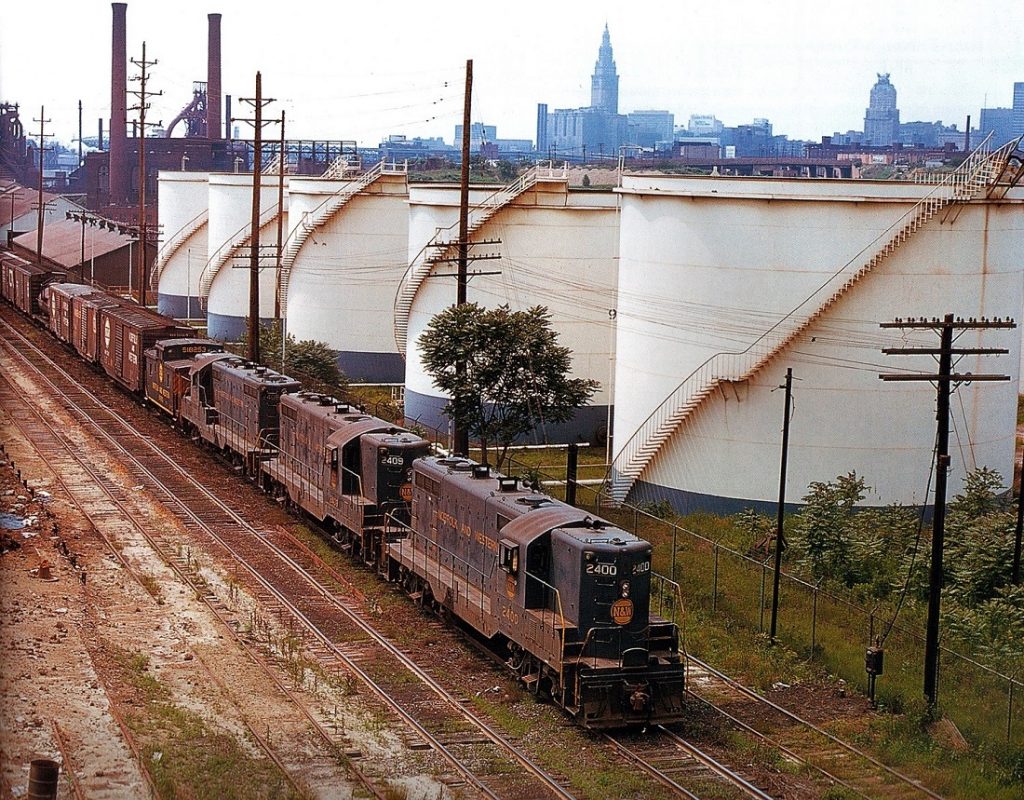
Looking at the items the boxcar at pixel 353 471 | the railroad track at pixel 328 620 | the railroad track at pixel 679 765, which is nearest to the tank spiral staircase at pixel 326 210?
the railroad track at pixel 328 620

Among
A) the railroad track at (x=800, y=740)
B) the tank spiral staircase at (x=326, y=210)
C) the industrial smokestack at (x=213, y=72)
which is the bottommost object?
the railroad track at (x=800, y=740)

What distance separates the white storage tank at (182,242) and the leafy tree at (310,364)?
31.4 metres

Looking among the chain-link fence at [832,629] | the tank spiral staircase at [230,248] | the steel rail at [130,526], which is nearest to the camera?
the steel rail at [130,526]

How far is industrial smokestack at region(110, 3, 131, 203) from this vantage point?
4316 inches

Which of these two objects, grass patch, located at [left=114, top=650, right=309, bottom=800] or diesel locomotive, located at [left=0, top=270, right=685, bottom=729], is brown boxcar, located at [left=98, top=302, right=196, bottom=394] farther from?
grass patch, located at [left=114, top=650, right=309, bottom=800]

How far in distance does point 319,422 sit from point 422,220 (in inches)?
878

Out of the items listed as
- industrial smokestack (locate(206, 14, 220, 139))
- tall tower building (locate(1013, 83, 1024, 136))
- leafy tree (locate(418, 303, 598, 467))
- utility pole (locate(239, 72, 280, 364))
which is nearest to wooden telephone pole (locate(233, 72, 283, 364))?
utility pole (locate(239, 72, 280, 364))

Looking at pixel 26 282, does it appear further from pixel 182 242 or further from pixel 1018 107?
pixel 1018 107

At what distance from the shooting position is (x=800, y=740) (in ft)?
72.5

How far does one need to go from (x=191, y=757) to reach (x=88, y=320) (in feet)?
162

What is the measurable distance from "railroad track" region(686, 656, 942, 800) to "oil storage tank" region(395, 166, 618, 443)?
27961mm

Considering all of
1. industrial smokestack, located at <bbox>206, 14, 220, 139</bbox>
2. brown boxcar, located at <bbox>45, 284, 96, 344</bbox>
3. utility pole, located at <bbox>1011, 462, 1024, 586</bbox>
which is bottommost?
utility pole, located at <bbox>1011, 462, 1024, 586</bbox>

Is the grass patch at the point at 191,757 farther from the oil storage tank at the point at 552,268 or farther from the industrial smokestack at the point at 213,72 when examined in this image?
the industrial smokestack at the point at 213,72

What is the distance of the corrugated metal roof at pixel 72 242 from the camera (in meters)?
105
